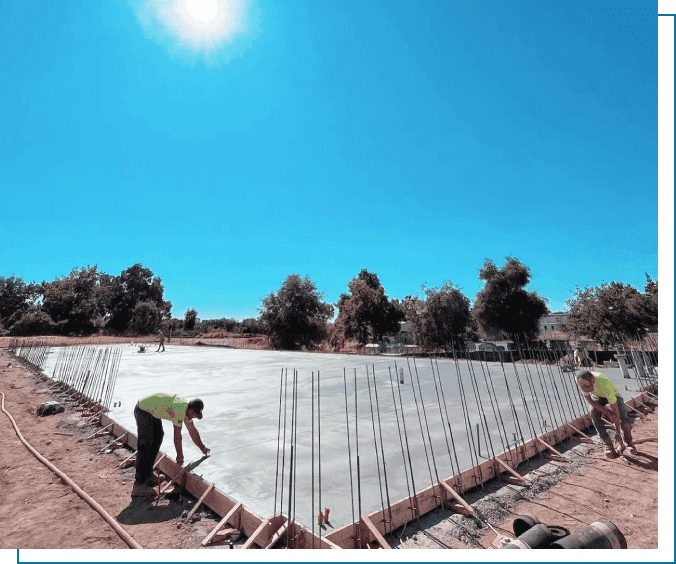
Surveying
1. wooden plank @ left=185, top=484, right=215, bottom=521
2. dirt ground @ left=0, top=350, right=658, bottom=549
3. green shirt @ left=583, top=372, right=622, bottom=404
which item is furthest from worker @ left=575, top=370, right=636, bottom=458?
wooden plank @ left=185, top=484, right=215, bottom=521

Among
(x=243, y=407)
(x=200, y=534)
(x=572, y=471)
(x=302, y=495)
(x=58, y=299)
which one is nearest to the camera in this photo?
(x=200, y=534)

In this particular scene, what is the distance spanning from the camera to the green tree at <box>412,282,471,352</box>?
1975cm

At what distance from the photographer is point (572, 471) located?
140 inches

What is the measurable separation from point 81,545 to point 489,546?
271 centimetres

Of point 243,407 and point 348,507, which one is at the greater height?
point 243,407

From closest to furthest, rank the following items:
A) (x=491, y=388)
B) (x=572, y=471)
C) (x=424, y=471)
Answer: (x=424, y=471) < (x=572, y=471) < (x=491, y=388)

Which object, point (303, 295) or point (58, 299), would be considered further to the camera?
point (58, 299)

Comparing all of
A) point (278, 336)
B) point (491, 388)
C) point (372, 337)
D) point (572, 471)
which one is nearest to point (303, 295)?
point (278, 336)

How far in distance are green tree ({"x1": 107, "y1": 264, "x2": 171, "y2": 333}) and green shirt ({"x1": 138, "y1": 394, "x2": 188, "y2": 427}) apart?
3908 cm

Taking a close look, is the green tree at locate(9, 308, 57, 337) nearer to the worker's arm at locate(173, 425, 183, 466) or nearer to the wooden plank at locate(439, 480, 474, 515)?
the worker's arm at locate(173, 425, 183, 466)

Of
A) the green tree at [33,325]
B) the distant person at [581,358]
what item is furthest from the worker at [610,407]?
the green tree at [33,325]

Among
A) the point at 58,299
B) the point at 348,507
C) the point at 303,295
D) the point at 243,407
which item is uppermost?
the point at 58,299

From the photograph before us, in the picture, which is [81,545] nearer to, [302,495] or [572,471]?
[302,495]

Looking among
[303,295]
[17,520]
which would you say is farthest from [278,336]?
[17,520]
